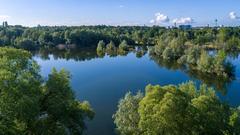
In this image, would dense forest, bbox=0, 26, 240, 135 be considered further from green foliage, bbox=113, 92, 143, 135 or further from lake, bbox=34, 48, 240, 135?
lake, bbox=34, 48, 240, 135

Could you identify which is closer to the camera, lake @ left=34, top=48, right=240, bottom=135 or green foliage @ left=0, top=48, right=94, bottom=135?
green foliage @ left=0, top=48, right=94, bottom=135

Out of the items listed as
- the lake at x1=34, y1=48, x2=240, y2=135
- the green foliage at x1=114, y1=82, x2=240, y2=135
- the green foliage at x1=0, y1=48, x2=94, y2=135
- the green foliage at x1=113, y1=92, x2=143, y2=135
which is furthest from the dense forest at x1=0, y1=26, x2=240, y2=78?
the green foliage at x1=0, y1=48, x2=94, y2=135

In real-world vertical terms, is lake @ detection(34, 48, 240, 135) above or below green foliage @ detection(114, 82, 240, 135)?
below

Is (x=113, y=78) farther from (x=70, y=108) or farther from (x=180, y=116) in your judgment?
(x=180, y=116)

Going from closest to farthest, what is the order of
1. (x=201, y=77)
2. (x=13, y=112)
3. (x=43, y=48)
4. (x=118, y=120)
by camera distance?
1. (x=13, y=112)
2. (x=118, y=120)
3. (x=201, y=77)
4. (x=43, y=48)

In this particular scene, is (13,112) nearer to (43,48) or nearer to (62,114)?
(62,114)

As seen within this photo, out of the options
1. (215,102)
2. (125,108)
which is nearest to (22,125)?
(125,108)
